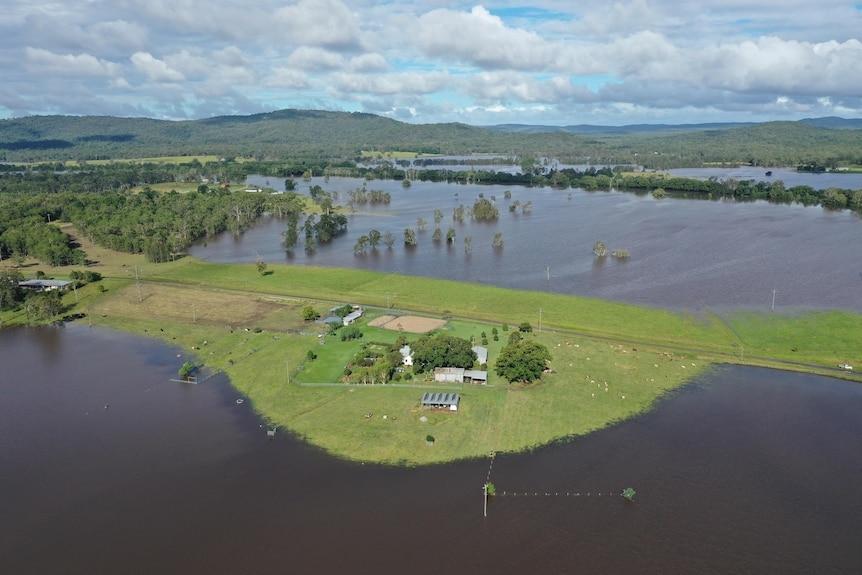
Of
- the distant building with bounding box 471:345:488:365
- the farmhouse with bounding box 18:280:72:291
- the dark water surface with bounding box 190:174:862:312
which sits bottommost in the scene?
the distant building with bounding box 471:345:488:365

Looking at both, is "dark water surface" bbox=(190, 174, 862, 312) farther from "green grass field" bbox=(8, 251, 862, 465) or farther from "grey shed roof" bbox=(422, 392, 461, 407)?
"grey shed roof" bbox=(422, 392, 461, 407)

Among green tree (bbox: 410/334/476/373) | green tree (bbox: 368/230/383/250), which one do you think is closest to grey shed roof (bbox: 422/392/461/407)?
green tree (bbox: 410/334/476/373)

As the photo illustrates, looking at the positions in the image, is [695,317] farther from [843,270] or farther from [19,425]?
[19,425]

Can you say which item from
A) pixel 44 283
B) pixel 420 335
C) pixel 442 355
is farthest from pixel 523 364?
pixel 44 283

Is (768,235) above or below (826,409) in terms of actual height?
above

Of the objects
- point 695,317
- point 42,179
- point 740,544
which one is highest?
point 42,179

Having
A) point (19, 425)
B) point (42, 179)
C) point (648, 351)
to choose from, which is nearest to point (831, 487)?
point (648, 351)
